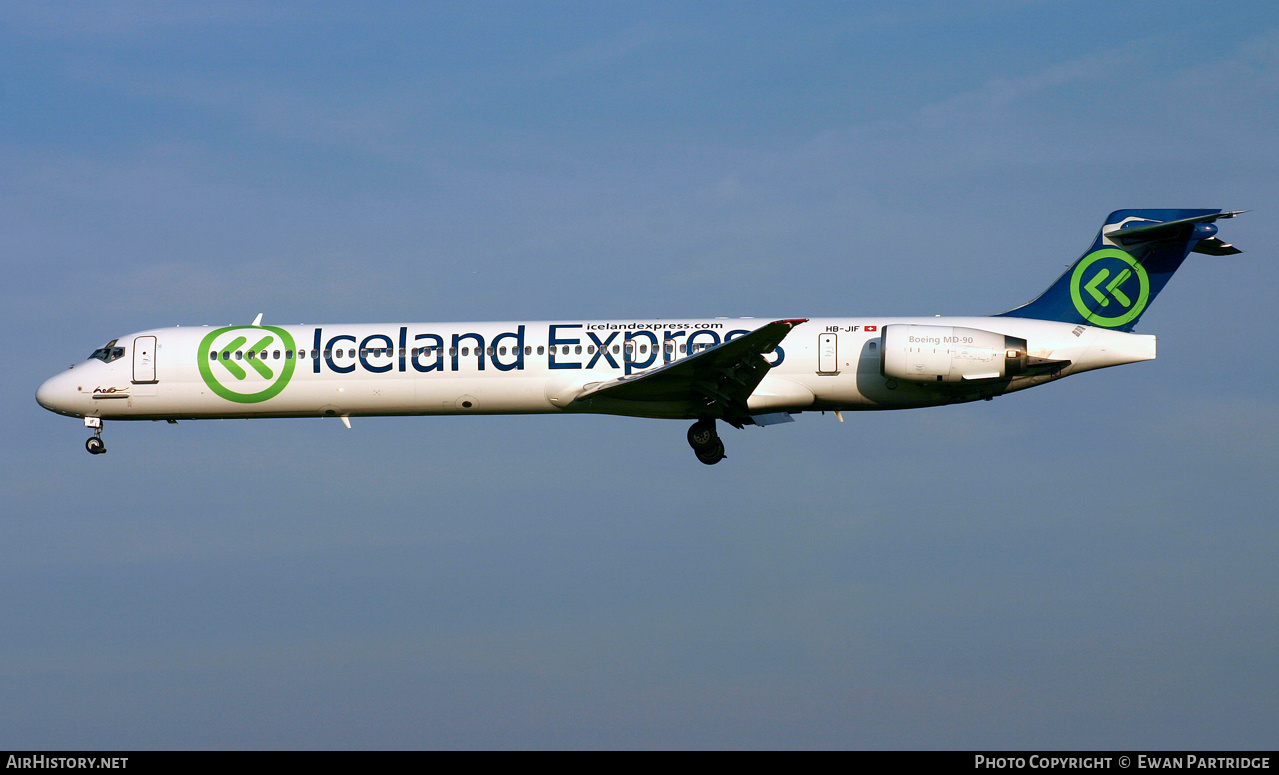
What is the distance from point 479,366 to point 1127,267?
1340 centimetres

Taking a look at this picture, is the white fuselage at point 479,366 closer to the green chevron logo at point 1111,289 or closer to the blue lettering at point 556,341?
the blue lettering at point 556,341

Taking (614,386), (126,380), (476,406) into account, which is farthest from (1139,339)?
(126,380)

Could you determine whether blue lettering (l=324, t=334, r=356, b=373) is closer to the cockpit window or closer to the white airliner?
the white airliner

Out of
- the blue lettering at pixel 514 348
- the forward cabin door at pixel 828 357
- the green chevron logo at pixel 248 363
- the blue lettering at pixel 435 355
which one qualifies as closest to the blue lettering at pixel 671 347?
the forward cabin door at pixel 828 357

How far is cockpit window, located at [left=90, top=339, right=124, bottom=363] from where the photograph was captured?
93.5ft

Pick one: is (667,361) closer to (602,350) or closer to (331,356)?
(602,350)

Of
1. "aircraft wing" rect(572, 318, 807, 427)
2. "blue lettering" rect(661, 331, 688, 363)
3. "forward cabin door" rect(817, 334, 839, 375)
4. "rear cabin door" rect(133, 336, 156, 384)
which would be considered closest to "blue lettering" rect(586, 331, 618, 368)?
"aircraft wing" rect(572, 318, 807, 427)

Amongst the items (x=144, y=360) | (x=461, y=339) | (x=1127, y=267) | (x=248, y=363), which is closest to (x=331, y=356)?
(x=248, y=363)

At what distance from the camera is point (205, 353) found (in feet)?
91.3

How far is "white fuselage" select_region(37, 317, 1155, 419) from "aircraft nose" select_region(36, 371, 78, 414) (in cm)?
3

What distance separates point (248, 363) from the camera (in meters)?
27.5

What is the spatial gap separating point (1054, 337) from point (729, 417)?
6.63m

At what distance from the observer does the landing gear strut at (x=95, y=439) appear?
2822 centimetres
